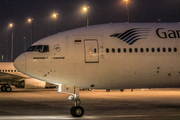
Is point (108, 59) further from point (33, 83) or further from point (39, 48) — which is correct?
point (33, 83)

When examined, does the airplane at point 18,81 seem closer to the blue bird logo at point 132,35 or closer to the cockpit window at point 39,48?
the cockpit window at point 39,48

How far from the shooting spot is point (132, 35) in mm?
15391

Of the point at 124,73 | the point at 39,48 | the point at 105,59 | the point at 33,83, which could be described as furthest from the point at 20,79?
the point at 124,73

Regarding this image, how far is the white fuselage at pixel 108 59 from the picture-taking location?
1479 cm

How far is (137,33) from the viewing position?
1547cm

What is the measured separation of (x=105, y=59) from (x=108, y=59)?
0.50 ft

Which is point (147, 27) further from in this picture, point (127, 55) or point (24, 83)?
point (24, 83)

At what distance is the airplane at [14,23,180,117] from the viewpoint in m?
14.8

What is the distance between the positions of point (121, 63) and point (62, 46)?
3.05 meters

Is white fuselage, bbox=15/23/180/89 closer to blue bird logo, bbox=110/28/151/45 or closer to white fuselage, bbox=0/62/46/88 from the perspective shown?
blue bird logo, bbox=110/28/151/45

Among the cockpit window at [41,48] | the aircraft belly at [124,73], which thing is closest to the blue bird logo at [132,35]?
the aircraft belly at [124,73]

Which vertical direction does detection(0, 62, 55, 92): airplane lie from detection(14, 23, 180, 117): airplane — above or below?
below

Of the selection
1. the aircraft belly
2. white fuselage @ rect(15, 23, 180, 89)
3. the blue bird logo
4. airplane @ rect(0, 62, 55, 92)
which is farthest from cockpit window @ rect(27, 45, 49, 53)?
airplane @ rect(0, 62, 55, 92)

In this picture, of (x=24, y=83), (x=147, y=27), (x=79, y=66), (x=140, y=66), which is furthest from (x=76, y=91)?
(x=24, y=83)
